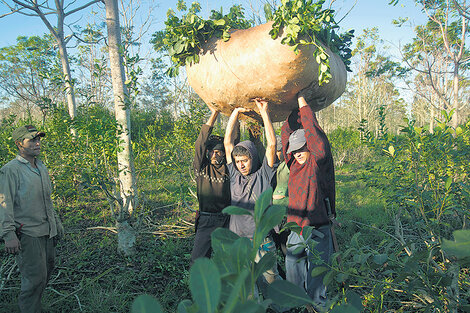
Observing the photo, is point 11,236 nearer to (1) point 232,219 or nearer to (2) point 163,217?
(1) point 232,219

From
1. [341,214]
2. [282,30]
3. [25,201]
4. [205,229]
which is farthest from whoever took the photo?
[341,214]

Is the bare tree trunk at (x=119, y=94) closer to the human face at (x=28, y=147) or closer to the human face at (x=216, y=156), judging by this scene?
the human face at (x=28, y=147)

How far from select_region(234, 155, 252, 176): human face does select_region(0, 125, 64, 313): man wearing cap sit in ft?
5.81

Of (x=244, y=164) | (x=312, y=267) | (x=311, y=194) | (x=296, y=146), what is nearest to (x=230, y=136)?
(x=244, y=164)

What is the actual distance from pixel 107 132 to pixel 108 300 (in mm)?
1672

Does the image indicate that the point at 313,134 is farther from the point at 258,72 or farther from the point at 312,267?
the point at 312,267

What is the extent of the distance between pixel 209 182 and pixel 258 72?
1237 mm

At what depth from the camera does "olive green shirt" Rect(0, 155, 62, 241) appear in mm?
2141

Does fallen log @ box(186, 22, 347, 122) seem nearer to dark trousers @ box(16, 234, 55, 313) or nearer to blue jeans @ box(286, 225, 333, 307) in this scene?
blue jeans @ box(286, 225, 333, 307)

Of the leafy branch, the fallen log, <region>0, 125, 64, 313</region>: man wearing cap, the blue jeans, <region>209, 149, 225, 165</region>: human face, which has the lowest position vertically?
the blue jeans

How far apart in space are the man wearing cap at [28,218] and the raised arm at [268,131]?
6.57 ft

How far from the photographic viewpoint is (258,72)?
1881 millimetres

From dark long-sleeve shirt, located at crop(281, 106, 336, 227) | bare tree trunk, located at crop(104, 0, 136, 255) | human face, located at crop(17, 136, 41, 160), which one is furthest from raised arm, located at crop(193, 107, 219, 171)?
human face, located at crop(17, 136, 41, 160)

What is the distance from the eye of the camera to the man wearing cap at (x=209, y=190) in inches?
102
